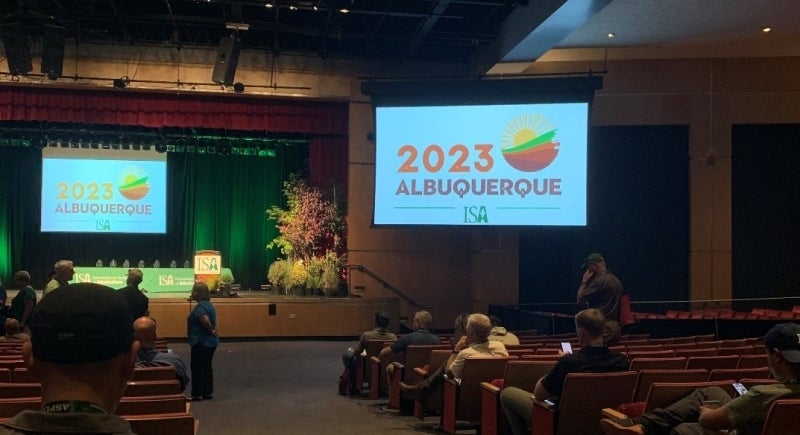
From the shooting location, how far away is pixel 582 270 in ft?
42.7

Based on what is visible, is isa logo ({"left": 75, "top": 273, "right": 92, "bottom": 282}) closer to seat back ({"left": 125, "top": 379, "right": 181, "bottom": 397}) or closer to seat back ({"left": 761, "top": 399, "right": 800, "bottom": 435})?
seat back ({"left": 125, "top": 379, "right": 181, "bottom": 397})

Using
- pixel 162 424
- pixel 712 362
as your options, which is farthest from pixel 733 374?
pixel 162 424

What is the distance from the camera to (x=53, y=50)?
1106 centimetres

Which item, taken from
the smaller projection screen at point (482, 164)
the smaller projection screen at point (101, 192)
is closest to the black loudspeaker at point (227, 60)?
the smaller projection screen at point (482, 164)

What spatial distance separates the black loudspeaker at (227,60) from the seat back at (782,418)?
1016cm

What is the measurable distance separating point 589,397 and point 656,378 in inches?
15.0

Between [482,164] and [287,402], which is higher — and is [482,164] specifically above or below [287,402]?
above

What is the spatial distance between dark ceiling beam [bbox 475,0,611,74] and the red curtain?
3.16 metres

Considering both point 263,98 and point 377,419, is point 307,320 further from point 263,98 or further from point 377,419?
point 377,419

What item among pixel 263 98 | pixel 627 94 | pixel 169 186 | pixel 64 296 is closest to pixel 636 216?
pixel 627 94

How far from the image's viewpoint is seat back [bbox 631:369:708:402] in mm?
3924

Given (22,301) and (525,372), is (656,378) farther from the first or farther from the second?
(22,301)

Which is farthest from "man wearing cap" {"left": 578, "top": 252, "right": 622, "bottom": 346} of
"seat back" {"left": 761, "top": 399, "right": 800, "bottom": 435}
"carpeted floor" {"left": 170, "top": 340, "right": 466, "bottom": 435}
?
"seat back" {"left": 761, "top": 399, "right": 800, "bottom": 435}

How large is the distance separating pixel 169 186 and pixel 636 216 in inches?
371
